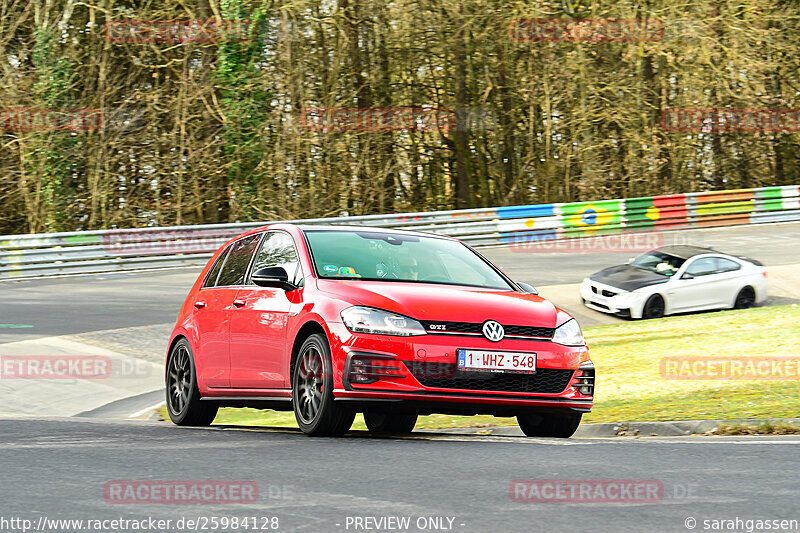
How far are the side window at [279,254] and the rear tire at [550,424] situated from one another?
204 cm

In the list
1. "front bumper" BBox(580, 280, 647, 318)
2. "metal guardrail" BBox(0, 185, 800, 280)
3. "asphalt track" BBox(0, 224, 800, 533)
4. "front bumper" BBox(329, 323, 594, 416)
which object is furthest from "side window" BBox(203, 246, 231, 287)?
"metal guardrail" BBox(0, 185, 800, 280)

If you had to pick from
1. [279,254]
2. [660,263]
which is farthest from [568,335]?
[660,263]

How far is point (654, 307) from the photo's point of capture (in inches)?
910

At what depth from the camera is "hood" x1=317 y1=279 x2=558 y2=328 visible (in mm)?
7926

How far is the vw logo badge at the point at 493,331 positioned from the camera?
26.0 ft

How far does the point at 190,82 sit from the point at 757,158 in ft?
68.1

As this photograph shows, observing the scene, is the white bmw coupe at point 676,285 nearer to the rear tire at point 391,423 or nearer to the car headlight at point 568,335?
the rear tire at point 391,423

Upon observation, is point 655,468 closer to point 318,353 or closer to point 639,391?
point 318,353

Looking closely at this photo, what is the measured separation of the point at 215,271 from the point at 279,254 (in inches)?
51.4

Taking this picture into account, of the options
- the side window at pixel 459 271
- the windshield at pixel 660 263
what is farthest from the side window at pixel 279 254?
the windshield at pixel 660 263

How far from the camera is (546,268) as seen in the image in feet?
93.7

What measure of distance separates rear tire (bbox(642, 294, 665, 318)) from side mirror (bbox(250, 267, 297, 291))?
1537 cm

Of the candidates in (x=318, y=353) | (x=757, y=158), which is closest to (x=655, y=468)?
(x=318, y=353)

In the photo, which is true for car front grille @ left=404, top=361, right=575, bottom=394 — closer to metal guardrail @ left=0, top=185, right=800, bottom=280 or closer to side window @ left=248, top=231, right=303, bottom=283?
side window @ left=248, top=231, right=303, bottom=283
